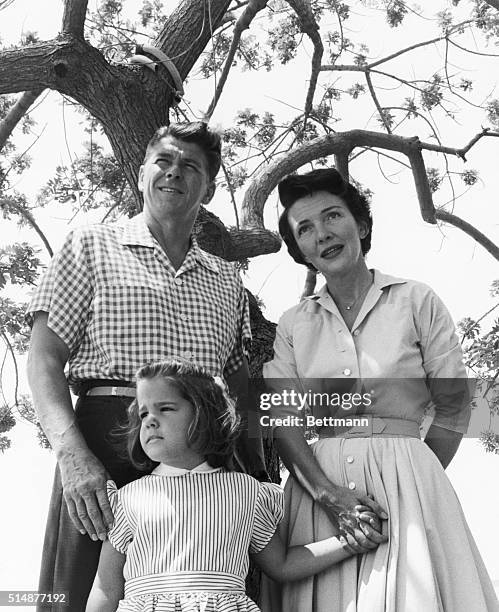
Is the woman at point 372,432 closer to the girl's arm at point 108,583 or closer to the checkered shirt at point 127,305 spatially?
the checkered shirt at point 127,305

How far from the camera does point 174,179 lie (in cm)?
259

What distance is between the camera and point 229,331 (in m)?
2.62

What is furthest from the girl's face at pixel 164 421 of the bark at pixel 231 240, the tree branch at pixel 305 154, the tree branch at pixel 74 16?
the tree branch at pixel 305 154

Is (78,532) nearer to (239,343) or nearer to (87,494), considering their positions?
(87,494)

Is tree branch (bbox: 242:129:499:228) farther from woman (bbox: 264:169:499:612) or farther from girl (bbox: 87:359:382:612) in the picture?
girl (bbox: 87:359:382:612)

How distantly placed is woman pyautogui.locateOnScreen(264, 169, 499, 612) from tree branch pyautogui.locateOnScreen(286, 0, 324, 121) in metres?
3.15

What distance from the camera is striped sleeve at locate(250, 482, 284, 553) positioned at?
2246 mm

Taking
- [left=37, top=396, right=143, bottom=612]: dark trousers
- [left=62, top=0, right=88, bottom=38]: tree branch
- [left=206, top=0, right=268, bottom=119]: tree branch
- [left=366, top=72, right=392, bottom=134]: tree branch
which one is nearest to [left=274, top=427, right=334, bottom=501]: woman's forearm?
[left=37, top=396, right=143, bottom=612]: dark trousers

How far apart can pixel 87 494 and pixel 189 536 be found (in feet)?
0.93

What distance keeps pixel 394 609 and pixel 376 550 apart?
16 centimetres

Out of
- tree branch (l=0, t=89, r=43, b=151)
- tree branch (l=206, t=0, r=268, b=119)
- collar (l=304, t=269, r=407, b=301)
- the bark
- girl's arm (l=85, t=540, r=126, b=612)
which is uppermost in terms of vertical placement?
tree branch (l=206, t=0, r=268, b=119)

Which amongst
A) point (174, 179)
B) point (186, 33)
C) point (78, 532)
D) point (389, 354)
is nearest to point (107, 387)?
point (78, 532)

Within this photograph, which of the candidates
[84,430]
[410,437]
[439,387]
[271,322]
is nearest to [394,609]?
[410,437]

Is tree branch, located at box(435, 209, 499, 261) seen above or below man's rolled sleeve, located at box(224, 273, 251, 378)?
above
